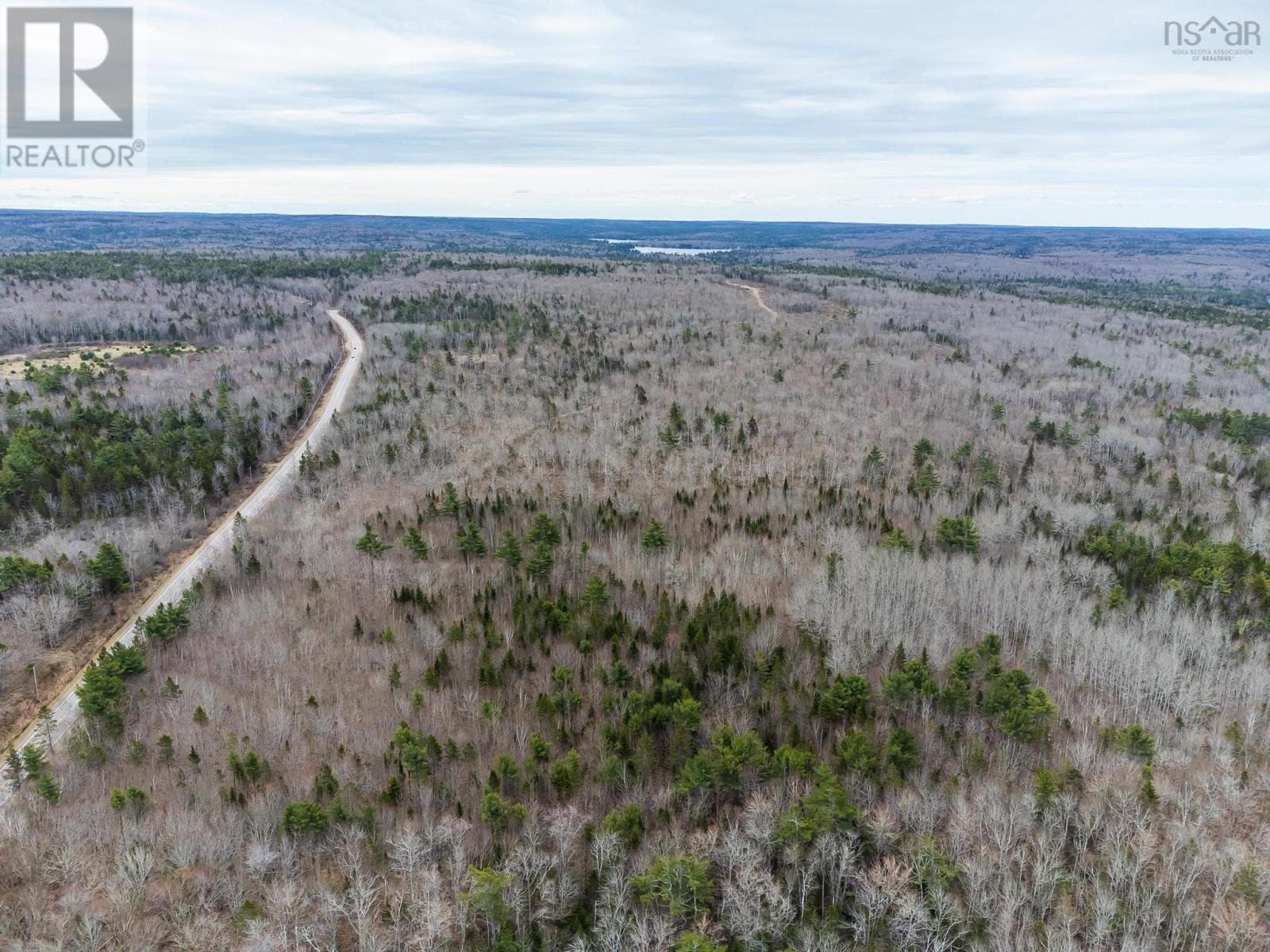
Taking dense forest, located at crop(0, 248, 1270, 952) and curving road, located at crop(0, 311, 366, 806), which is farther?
curving road, located at crop(0, 311, 366, 806)

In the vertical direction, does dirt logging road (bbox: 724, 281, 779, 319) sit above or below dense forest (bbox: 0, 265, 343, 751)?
above

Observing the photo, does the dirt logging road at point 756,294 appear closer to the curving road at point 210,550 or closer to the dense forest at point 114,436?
the dense forest at point 114,436

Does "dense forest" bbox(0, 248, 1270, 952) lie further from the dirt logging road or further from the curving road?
the dirt logging road

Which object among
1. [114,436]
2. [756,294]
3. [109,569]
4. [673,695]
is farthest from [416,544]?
[756,294]

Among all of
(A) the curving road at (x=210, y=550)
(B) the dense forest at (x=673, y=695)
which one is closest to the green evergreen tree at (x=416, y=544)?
(B) the dense forest at (x=673, y=695)

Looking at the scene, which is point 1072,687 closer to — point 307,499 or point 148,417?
point 307,499

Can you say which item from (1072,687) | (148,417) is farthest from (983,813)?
(148,417)

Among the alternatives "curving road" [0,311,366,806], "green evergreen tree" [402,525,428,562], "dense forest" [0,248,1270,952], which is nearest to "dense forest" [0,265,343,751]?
"dense forest" [0,248,1270,952]

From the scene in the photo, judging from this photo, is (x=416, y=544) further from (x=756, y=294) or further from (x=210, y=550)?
(x=756, y=294)
